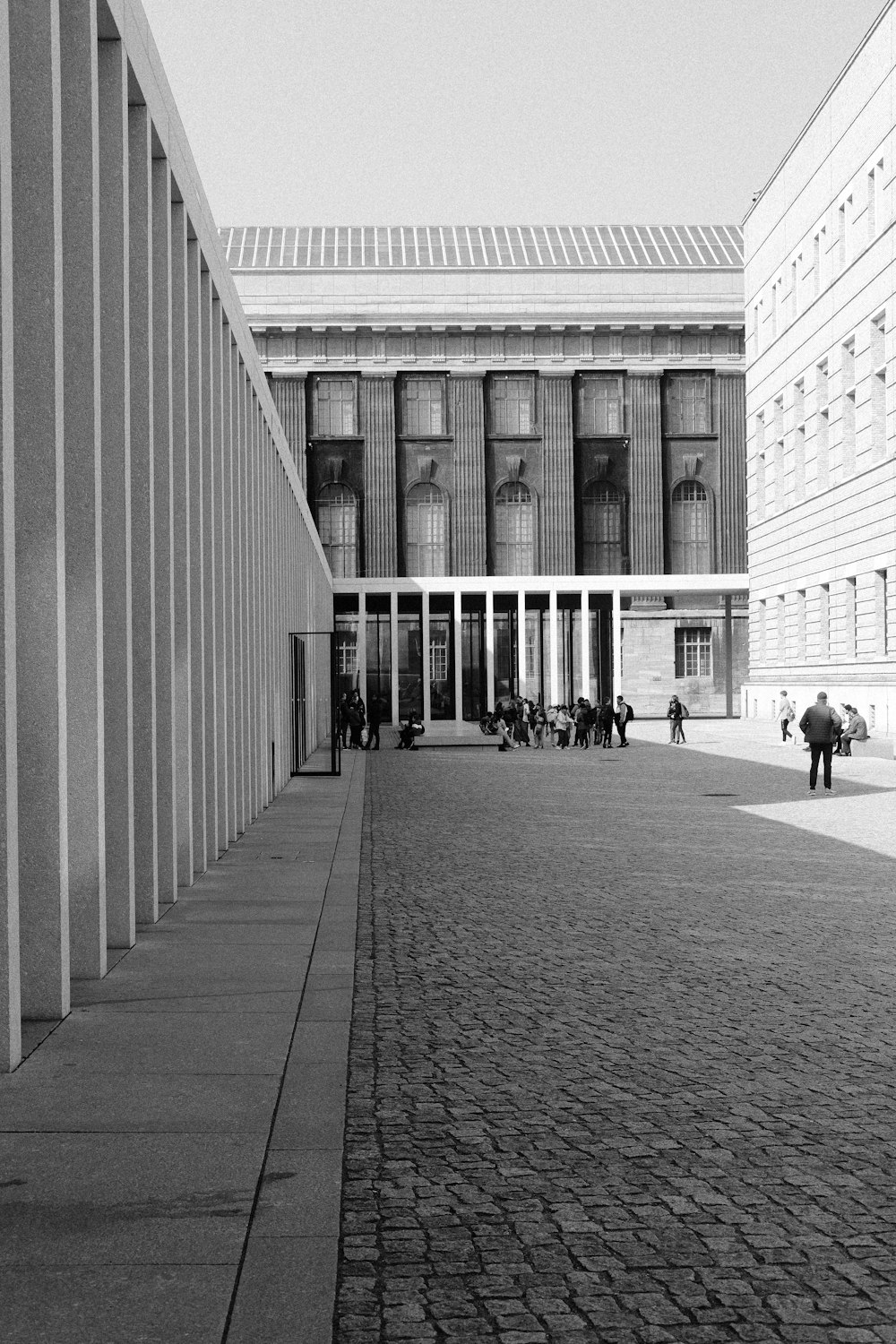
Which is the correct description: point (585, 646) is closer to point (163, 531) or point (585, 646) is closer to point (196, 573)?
point (196, 573)

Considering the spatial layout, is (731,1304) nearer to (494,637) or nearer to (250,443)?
(250,443)

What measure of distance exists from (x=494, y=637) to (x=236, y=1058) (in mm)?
53139

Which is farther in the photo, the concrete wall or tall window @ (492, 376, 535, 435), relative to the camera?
tall window @ (492, 376, 535, 435)

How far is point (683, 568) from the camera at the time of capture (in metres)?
62.6

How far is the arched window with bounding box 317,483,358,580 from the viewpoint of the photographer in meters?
61.9

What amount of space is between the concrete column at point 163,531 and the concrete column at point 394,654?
46.8 meters

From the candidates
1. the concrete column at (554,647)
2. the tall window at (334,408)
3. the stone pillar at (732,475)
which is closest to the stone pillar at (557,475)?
the concrete column at (554,647)

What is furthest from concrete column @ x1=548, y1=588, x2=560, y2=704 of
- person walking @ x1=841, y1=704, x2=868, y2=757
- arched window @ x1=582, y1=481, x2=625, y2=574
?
person walking @ x1=841, y1=704, x2=868, y2=757

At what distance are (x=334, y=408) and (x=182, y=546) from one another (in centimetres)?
5122

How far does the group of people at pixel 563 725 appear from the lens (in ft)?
135

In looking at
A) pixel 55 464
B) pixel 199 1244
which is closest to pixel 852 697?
pixel 55 464

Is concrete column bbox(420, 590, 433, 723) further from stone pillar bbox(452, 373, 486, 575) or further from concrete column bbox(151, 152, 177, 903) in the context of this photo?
concrete column bbox(151, 152, 177, 903)

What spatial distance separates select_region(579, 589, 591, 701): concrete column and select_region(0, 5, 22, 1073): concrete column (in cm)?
5228

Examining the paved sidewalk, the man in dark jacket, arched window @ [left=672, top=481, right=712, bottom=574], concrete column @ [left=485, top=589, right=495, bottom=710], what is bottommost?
the paved sidewalk
